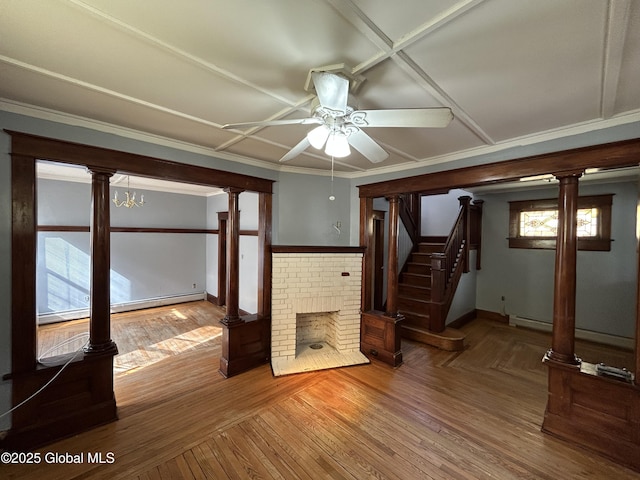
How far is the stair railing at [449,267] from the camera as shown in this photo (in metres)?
4.08

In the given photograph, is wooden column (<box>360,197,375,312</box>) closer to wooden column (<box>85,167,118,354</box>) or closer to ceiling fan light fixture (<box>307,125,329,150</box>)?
ceiling fan light fixture (<box>307,125,329,150</box>)

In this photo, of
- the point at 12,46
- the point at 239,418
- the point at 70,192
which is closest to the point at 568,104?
the point at 12,46

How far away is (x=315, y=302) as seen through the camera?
11.5ft

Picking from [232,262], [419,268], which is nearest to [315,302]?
[232,262]

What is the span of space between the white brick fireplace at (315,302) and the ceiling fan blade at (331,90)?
7.32 feet

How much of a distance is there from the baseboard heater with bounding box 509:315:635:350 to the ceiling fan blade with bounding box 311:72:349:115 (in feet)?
16.6

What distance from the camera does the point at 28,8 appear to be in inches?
43.1

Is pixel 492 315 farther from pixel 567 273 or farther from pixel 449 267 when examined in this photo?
pixel 567 273

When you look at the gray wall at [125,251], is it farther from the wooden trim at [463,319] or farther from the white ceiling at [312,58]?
the wooden trim at [463,319]

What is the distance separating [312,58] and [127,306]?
610 cm

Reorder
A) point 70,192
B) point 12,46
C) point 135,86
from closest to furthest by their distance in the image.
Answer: point 12,46 < point 135,86 < point 70,192

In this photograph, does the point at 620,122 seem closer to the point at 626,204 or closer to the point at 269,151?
the point at 269,151

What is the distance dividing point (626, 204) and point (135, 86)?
637 centimetres

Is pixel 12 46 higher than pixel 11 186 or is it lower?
higher
